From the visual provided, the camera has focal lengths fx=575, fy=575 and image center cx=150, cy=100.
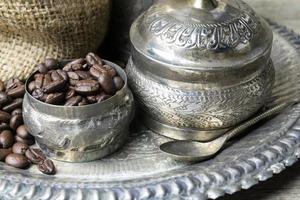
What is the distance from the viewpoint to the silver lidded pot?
0.71 meters

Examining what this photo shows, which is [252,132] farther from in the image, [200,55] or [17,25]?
[17,25]

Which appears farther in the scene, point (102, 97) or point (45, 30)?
point (45, 30)

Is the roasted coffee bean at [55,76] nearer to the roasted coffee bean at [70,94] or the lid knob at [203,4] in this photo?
the roasted coffee bean at [70,94]

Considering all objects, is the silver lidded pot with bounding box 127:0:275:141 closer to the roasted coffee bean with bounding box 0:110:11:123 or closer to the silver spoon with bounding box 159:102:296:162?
the silver spoon with bounding box 159:102:296:162

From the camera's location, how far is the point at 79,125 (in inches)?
27.1

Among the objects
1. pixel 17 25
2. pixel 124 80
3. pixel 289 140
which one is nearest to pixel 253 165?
pixel 289 140

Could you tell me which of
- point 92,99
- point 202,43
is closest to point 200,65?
point 202,43

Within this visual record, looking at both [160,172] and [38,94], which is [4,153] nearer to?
[38,94]

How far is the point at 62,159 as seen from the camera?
0.73 metres

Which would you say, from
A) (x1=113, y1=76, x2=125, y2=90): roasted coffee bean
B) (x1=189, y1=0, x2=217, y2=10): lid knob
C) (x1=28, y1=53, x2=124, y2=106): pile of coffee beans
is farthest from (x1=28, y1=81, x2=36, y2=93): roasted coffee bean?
(x1=189, y1=0, x2=217, y2=10): lid knob

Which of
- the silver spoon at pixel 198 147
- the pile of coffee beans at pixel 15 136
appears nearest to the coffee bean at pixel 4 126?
the pile of coffee beans at pixel 15 136

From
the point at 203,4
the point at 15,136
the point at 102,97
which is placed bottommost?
the point at 15,136

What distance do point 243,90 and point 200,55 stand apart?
0.08 meters

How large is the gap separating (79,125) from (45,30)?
0.21 metres
